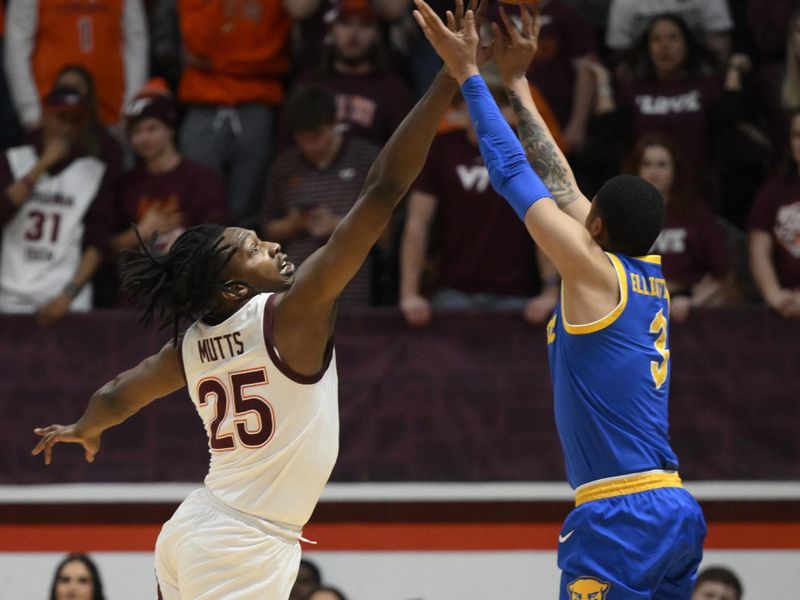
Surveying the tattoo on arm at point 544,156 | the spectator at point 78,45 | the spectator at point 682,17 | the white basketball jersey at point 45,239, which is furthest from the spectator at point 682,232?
the spectator at point 78,45

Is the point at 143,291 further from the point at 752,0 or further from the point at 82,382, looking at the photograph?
the point at 752,0

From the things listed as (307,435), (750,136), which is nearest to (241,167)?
(750,136)

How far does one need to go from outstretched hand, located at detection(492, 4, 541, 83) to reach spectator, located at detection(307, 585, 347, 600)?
2.94 metres

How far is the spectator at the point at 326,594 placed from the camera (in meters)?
6.77

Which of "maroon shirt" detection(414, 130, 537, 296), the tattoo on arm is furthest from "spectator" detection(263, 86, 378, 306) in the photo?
the tattoo on arm

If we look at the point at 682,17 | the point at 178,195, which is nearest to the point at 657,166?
the point at 682,17

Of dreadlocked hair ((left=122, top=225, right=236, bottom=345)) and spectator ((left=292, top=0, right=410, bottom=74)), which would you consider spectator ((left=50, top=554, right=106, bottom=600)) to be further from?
spectator ((left=292, top=0, right=410, bottom=74))

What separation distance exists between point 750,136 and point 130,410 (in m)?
4.41

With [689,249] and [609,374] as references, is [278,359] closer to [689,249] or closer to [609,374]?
[609,374]

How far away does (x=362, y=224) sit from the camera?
4168 mm

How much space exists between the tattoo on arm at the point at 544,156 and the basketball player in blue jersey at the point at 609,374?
378mm

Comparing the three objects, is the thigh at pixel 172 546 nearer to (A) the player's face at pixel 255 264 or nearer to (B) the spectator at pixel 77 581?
(A) the player's face at pixel 255 264

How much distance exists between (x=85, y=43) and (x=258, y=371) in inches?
185

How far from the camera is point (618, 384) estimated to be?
14.9 feet
